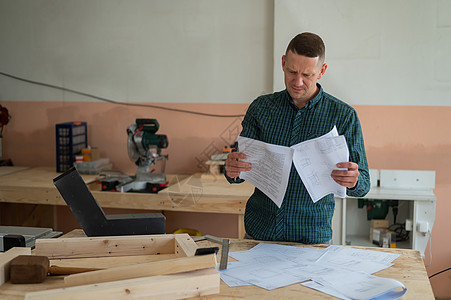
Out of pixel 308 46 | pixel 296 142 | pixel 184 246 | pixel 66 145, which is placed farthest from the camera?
pixel 66 145

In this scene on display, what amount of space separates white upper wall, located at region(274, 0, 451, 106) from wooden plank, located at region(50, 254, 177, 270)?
225 cm

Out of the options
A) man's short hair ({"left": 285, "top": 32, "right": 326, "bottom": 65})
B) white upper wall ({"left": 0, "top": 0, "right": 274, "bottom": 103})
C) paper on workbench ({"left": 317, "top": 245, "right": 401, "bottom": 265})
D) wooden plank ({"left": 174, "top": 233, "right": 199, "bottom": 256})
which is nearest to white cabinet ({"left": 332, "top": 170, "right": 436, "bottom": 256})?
white upper wall ({"left": 0, "top": 0, "right": 274, "bottom": 103})

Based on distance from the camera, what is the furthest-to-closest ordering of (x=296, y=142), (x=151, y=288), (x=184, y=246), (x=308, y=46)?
1. (x=296, y=142)
2. (x=308, y=46)
3. (x=184, y=246)
4. (x=151, y=288)

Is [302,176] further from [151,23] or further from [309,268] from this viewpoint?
[151,23]

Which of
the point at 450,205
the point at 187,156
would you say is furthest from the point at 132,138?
the point at 450,205

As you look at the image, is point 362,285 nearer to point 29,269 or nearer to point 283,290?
point 283,290

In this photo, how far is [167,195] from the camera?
124 inches

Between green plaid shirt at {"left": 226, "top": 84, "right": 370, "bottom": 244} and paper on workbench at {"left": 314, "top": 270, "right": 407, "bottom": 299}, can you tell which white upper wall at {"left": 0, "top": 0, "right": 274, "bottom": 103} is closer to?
green plaid shirt at {"left": 226, "top": 84, "right": 370, "bottom": 244}

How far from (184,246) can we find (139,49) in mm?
2556

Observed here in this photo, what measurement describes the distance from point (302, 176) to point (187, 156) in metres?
2.09

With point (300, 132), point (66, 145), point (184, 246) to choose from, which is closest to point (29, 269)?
point (184, 246)

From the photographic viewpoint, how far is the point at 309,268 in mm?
1661

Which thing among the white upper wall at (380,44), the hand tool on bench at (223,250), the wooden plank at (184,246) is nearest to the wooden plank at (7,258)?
the wooden plank at (184,246)

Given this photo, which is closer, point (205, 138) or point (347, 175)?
point (347, 175)
